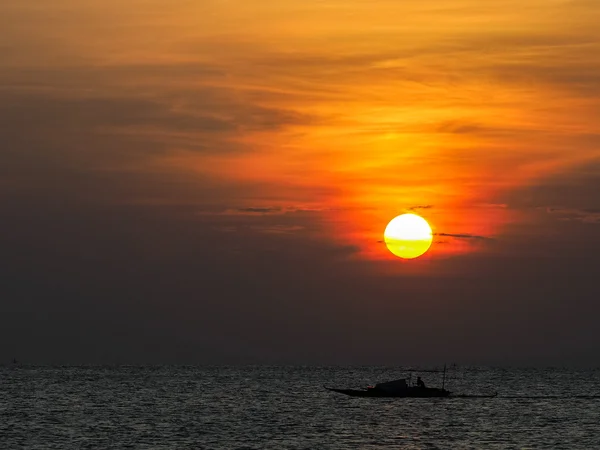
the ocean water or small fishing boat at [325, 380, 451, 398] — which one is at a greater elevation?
small fishing boat at [325, 380, 451, 398]

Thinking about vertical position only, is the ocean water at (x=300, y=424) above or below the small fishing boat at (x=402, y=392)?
below

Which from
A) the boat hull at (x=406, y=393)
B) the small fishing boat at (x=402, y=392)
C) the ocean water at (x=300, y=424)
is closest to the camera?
the ocean water at (x=300, y=424)

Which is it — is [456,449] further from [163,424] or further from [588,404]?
[588,404]

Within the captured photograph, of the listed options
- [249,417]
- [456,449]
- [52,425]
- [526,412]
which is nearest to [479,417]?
[526,412]

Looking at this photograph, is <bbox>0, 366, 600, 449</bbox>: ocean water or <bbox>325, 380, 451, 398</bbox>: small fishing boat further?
<bbox>325, 380, 451, 398</bbox>: small fishing boat

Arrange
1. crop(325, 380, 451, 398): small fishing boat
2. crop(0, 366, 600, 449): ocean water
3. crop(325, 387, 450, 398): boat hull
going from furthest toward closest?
crop(325, 380, 451, 398): small fishing boat, crop(325, 387, 450, 398): boat hull, crop(0, 366, 600, 449): ocean water

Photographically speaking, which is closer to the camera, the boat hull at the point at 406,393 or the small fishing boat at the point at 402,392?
the boat hull at the point at 406,393

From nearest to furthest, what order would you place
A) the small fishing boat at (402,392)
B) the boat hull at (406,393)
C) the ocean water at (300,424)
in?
the ocean water at (300,424), the boat hull at (406,393), the small fishing boat at (402,392)

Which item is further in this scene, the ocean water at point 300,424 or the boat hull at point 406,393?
the boat hull at point 406,393

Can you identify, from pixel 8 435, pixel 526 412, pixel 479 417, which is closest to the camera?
pixel 8 435

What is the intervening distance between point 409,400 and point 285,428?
62.3 m

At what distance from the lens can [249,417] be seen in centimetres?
15500

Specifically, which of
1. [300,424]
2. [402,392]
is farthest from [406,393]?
[300,424]

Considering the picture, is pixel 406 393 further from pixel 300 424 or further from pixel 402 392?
pixel 300 424
